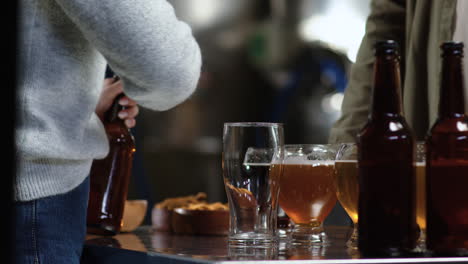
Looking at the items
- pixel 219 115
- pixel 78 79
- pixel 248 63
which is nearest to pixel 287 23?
pixel 248 63

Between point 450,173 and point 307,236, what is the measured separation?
27 cm

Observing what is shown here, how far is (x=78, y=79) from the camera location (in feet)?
3.32

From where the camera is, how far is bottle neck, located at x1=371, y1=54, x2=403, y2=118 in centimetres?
71

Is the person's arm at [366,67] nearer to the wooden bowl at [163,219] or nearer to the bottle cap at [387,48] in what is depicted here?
the wooden bowl at [163,219]

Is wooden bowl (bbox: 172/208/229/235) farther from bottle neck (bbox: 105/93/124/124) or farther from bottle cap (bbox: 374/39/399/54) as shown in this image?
bottle cap (bbox: 374/39/399/54)

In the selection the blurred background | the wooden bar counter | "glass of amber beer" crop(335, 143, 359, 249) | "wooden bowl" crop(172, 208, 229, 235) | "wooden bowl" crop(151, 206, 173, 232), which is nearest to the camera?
the wooden bar counter

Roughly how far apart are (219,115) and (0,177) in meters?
4.22

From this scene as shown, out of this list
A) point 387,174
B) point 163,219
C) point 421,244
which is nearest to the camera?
point 387,174

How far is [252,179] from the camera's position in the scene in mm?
887

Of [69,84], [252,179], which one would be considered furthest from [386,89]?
[69,84]

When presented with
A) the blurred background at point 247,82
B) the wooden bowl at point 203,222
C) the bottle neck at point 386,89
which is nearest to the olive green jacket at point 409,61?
the wooden bowl at point 203,222

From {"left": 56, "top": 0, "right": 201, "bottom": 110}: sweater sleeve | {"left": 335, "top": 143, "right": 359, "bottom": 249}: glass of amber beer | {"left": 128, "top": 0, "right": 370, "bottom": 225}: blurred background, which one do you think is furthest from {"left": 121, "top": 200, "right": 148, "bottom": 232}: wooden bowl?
{"left": 128, "top": 0, "right": 370, "bottom": 225}: blurred background

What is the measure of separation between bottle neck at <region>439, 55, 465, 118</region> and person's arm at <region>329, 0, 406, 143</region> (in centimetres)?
85

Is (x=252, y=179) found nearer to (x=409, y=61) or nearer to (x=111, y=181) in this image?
(x=111, y=181)
